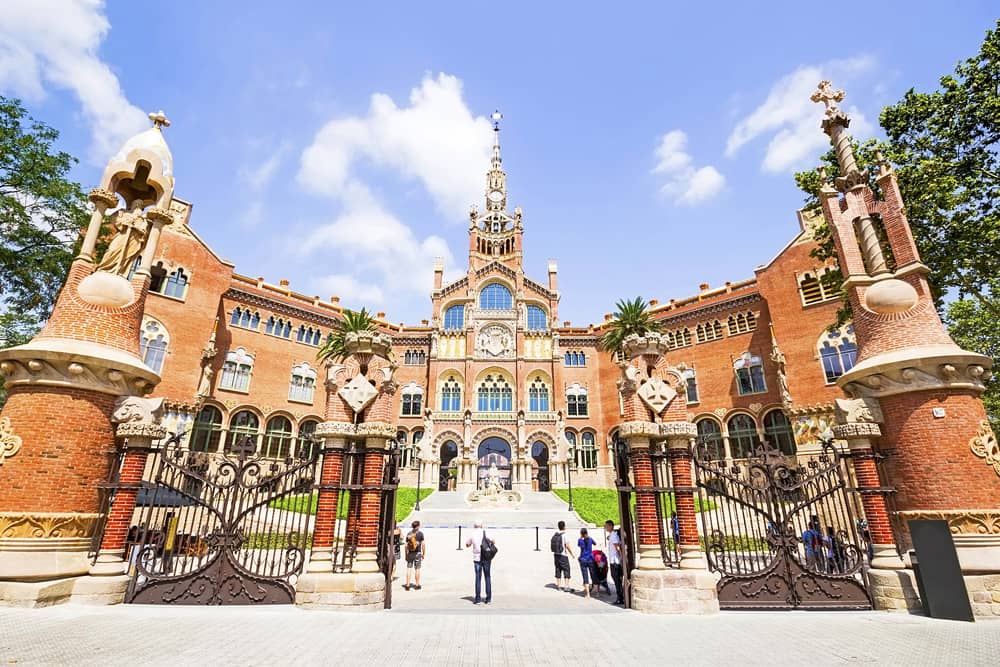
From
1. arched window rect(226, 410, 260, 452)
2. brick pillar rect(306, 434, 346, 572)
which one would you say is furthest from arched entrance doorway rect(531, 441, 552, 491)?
brick pillar rect(306, 434, 346, 572)

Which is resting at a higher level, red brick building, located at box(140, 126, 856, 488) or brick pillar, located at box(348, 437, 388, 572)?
red brick building, located at box(140, 126, 856, 488)

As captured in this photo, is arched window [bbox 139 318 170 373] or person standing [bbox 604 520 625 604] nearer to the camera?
person standing [bbox 604 520 625 604]

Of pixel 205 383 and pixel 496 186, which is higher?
pixel 496 186

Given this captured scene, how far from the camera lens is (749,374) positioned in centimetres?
3142

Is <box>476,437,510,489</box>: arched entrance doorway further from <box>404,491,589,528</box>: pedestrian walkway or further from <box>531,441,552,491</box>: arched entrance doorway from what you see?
<box>404,491,589,528</box>: pedestrian walkway

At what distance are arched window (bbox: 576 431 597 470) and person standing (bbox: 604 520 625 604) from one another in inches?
1133

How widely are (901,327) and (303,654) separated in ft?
38.3

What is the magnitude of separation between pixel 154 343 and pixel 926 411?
112 ft

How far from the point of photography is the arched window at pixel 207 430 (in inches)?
1118

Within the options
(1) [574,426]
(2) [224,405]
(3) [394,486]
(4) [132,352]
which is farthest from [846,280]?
(2) [224,405]

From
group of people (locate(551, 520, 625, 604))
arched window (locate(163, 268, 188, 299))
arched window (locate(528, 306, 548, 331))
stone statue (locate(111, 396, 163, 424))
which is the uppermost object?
arched window (locate(528, 306, 548, 331))

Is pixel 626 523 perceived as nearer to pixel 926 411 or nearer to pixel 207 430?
pixel 926 411

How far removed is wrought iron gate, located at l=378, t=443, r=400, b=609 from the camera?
8703 mm

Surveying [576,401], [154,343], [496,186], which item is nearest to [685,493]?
[154,343]
